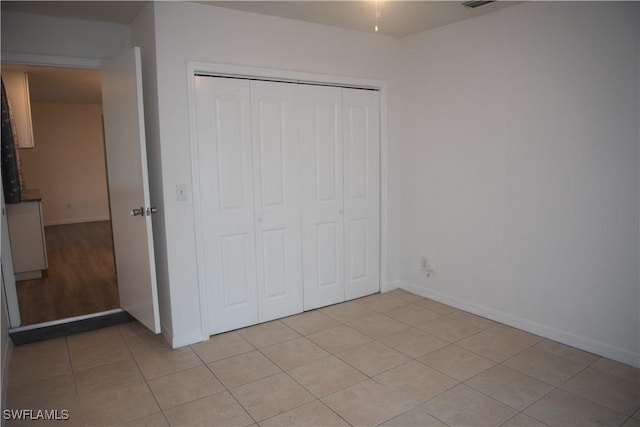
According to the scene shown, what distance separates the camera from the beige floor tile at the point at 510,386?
2371 mm

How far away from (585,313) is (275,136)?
102 inches

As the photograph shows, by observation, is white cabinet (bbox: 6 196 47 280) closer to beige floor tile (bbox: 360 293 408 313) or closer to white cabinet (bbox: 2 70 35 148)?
white cabinet (bbox: 2 70 35 148)

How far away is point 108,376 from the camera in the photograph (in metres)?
2.69

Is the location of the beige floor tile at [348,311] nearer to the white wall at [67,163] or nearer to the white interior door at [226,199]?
the white interior door at [226,199]

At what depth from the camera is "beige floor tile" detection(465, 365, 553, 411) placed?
2.37m

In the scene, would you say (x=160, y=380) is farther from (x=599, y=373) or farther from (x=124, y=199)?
(x=599, y=373)

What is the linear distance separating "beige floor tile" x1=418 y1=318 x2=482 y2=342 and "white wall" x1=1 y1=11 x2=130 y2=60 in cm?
328

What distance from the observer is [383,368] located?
108 inches

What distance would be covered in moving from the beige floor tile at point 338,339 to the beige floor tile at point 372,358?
68 millimetres

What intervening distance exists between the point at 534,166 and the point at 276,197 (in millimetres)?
1966

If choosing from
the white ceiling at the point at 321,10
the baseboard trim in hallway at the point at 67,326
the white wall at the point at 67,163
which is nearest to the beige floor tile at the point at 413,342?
the baseboard trim in hallway at the point at 67,326

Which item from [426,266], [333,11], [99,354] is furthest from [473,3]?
[99,354]

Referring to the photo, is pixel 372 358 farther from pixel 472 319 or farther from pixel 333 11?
pixel 333 11

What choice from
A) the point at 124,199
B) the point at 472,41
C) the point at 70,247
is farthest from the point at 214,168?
the point at 70,247
